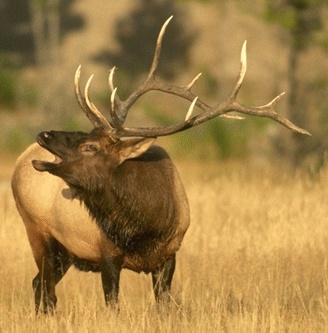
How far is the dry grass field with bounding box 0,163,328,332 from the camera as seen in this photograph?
756 centimetres

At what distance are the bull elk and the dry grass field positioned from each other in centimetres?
28

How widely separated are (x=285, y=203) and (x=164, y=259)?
12.7ft

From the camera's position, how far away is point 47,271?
9.26 m

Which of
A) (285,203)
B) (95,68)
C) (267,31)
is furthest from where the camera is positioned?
(95,68)

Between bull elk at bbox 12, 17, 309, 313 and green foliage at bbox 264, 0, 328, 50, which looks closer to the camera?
bull elk at bbox 12, 17, 309, 313

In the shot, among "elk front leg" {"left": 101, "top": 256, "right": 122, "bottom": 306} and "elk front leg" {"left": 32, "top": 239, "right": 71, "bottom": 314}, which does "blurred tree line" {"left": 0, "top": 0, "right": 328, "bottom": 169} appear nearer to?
"elk front leg" {"left": 32, "top": 239, "right": 71, "bottom": 314}

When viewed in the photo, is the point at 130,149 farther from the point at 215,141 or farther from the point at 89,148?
the point at 215,141

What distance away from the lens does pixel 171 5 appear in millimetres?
37125

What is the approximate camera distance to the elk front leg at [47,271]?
362 inches

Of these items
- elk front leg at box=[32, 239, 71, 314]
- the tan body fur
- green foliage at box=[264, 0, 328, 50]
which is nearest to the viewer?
the tan body fur

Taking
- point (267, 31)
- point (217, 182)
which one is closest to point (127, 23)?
point (267, 31)

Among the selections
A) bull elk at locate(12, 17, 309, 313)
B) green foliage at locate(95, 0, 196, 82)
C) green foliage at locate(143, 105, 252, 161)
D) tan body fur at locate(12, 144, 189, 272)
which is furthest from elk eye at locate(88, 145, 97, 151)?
green foliage at locate(95, 0, 196, 82)

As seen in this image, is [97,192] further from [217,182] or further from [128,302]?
[217,182]

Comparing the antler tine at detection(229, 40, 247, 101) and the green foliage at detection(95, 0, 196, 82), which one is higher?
the green foliage at detection(95, 0, 196, 82)
